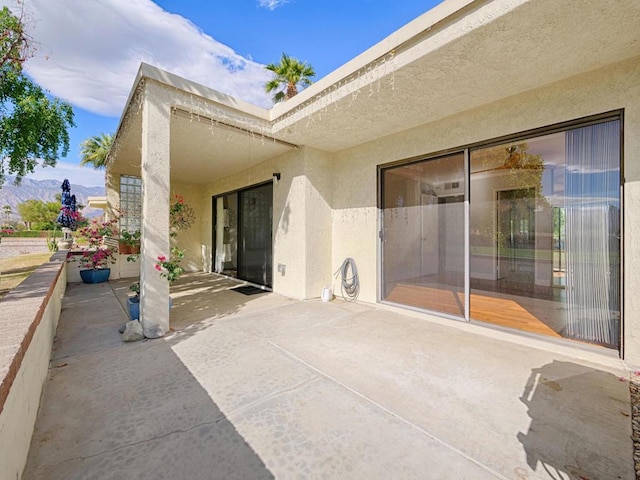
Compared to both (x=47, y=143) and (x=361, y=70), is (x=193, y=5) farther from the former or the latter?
(x=47, y=143)

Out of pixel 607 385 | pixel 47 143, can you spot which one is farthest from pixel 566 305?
pixel 47 143

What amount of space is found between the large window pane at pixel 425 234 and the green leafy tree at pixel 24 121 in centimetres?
835

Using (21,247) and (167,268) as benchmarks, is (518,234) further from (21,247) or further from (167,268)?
(21,247)

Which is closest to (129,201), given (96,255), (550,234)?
(96,255)

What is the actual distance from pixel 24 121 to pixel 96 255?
3768 millimetres

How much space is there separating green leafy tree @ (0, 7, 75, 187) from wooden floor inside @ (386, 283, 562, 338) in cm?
926

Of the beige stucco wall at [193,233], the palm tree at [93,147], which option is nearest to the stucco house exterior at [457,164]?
the beige stucco wall at [193,233]

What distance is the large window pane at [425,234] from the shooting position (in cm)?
440

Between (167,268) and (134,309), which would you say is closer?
(167,268)

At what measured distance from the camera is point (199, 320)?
4453 millimetres

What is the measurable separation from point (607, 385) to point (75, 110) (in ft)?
41.2

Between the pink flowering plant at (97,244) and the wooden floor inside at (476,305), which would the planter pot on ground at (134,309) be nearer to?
the pink flowering plant at (97,244)

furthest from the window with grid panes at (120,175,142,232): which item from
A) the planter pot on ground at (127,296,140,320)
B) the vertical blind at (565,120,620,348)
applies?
the vertical blind at (565,120,620,348)

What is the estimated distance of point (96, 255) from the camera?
23.7 feet
